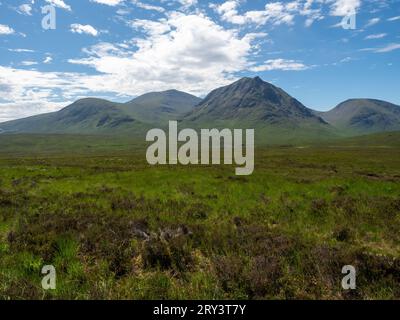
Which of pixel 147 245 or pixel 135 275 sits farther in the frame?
pixel 147 245

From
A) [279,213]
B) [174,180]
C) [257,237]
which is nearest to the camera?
[257,237]

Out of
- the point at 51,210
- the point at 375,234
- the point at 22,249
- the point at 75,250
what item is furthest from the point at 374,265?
the point at 51,210

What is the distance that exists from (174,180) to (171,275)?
1578 cm

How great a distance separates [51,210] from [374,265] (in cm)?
1199

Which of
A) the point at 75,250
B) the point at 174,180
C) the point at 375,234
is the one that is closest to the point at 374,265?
the point at 375,234

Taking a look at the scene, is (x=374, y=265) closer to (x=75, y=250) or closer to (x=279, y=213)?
(x=279, y=213)
